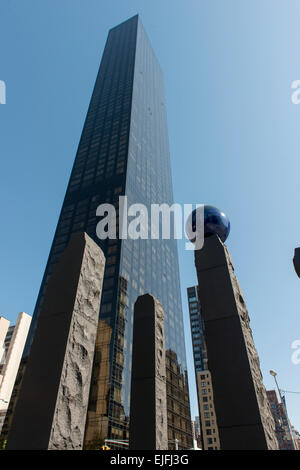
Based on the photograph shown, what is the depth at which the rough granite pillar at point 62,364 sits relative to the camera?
17.3 feet

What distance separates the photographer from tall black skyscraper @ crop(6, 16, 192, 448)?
44.5 m

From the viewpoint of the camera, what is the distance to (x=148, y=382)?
28.2 ft

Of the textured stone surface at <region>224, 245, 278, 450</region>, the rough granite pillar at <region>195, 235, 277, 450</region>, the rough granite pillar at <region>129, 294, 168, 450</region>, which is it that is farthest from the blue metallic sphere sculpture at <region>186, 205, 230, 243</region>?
the rough granite pillar at <region>129, 294, 168, 450</region>

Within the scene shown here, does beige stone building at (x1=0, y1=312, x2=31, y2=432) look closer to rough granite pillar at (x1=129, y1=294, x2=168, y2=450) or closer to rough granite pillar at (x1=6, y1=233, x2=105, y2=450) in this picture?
rough granite pillar at (x1=129, y1=294, x2=168, y2=450)

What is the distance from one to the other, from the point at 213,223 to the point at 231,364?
15.7 feet

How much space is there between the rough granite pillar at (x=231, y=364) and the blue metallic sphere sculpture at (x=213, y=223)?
3.81ft

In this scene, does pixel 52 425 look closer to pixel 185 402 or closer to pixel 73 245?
pixel 73 245

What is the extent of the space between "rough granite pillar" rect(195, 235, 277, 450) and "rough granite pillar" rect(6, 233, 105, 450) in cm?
301

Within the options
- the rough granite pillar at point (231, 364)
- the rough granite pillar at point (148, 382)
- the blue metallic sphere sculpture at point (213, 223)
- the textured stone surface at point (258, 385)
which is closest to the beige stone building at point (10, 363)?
the rough granite pillar at point (148, 382)

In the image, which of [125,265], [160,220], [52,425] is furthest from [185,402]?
[52,425]

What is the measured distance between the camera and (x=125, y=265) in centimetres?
5769

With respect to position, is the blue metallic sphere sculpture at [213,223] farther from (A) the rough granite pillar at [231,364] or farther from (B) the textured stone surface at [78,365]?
(B) the textured stone surface at [78,365]
